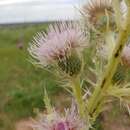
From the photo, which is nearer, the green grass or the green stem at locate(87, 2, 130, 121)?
the green stem at locate(87, 2, 130, 121)

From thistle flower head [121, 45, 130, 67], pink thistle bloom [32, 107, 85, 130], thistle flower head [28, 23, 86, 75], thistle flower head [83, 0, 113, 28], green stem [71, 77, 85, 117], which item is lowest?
pink thistle bloom [32, 107, 85, 130]

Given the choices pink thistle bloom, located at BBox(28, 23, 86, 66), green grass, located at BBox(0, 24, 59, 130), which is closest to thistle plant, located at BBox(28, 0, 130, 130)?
pink thistle bloom, located at BBox(28, 23, 86, 66)

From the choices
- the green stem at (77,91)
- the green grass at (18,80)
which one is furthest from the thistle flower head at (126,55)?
the green grass at (18,80)

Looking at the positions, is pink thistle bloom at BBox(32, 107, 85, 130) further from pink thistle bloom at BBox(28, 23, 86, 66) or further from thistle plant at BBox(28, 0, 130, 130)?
pink thistle bloom at BBox(28, 23, 86, 66)

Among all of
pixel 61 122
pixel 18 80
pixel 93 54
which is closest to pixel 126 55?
pixel 93 54

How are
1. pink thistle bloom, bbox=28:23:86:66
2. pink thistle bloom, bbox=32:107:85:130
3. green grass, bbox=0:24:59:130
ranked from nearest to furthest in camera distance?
pink thistle bloom, bbox=32:107:85:130
pink thistle bloom, bbox=28:23:86:66
green grass, bbox=0:24:59:130

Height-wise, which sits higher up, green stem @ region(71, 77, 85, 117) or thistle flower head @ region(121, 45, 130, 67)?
thistle flower head @ region(121, 45, 130, 67)

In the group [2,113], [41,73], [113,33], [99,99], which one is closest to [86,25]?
[113,33]

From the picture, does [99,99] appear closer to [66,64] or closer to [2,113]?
[66,64]
